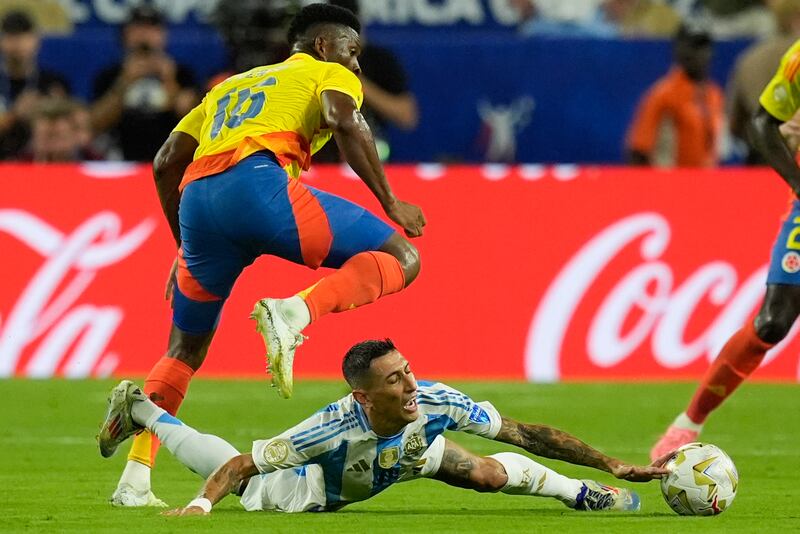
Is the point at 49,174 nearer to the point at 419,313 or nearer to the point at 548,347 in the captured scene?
the point at 419,313

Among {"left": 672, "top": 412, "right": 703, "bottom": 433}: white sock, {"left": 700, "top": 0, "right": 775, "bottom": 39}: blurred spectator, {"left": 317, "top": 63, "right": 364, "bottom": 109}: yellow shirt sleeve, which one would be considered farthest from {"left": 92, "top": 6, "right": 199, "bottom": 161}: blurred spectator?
{"left": 317, "top": 63, "right": 364, "bottom": 109}: yellow shirt sleeve

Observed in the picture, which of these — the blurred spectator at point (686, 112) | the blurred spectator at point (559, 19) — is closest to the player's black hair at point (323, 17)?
the blurred spectator at point (686, 112)

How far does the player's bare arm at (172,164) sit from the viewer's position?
845 centimetres

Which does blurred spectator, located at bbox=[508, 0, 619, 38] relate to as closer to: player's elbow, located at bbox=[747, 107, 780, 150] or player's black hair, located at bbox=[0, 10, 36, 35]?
player's black hair, located at bbox=[0, 10, 36, 35]

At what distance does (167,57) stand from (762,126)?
296 inches

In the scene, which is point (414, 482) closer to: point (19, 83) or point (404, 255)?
point (404, 255)

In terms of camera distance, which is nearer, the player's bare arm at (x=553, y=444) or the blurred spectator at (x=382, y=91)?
the player's bare arm at (x=553, y=444)

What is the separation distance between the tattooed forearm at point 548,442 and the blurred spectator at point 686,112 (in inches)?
309

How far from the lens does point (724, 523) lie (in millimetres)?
7535

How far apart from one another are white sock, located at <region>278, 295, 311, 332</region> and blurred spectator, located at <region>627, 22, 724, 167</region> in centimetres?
838

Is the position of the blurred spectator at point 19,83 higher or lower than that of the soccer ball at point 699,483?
lower

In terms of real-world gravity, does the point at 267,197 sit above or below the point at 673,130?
above

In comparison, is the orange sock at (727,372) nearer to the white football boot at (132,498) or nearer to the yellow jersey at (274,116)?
the yellow jersey at (274,116)

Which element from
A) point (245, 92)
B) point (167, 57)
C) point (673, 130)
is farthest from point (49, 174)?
point (245, 92)
